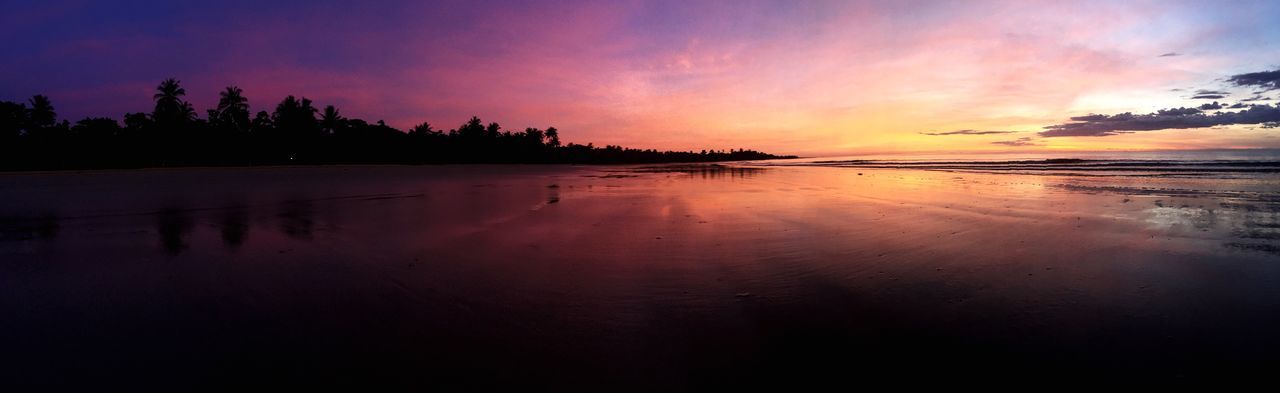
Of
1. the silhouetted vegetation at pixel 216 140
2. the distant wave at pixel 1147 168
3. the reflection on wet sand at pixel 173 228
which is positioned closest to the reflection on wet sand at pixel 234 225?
the reflection on wet sand at pixel 173 228

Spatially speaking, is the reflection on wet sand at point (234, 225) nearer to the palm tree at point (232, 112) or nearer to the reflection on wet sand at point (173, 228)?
the reflection on wet sand at point (173, 228)

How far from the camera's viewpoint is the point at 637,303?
15.4 ft

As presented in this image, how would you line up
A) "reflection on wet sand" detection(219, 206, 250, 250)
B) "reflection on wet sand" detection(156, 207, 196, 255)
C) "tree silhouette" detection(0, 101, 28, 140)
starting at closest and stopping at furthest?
"reflection on wet sand" detection(156, 207, 196, 255) < "reflection on wet sand" detection(219, 206, 250, 250) < "tree silhouette" detection(0, 101, 28, 140)

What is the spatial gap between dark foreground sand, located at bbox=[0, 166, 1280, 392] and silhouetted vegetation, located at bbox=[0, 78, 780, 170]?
58.7 m

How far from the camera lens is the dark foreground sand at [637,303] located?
10.7ft

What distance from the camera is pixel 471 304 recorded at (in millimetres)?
4641

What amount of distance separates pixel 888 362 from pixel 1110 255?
17.6ft

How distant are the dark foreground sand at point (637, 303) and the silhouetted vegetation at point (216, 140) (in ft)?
193

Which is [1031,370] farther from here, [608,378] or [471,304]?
[471,304]

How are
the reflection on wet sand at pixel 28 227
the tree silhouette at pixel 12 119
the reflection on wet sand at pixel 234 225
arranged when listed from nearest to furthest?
the reflection on wet sand at pixel 234 225, the reflection on wet sand at pixel 28 227, the tree silhouette at pixel 12 119

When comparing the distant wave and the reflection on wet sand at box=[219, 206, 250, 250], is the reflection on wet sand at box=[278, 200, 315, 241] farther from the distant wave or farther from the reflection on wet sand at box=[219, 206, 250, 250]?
the distant wave

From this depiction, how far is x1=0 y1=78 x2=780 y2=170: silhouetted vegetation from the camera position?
49.8 meters

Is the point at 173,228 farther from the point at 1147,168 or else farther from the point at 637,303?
the point at 1147,168

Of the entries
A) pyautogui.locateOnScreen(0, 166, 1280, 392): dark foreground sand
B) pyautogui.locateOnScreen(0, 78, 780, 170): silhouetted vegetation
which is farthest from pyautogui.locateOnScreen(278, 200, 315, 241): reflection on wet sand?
pyautogui.locateOnScreen(0, 78, 780, 170): silhouetted vegetation
